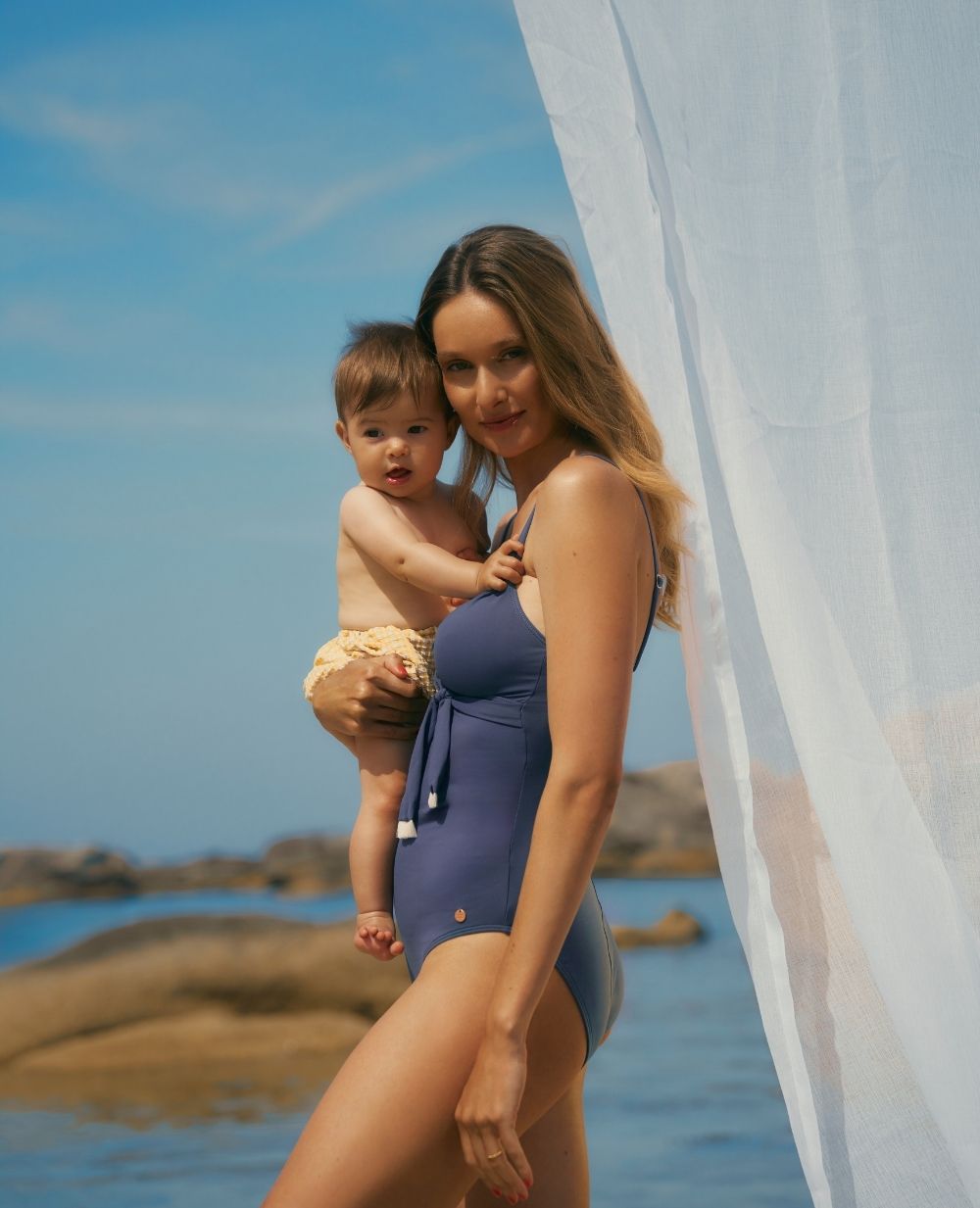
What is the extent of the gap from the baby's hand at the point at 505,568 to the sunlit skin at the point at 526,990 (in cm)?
3

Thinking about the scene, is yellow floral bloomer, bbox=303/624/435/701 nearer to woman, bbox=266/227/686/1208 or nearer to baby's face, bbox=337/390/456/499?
woman, bbox=266/227/686/1208

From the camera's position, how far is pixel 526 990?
1.56 meters

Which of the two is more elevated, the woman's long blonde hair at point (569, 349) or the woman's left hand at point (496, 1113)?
the woman's long blonde hair at point (569, 349)

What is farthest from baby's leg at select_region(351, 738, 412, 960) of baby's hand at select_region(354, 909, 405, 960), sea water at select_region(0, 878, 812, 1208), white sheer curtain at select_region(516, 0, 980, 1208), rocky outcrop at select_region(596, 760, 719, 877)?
rocky outcrop at select_region(596, 760, 719, 877)

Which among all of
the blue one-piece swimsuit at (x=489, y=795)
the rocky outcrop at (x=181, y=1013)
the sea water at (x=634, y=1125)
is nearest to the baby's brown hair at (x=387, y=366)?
the blue one-piece swimsuit at (x=489, y=795)

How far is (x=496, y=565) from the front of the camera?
179cm

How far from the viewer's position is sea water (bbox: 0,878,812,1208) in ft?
20.7

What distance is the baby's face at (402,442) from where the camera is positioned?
222 centimetres

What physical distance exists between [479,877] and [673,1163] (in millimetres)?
5885

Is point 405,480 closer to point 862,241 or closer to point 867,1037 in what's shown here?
point 862,241

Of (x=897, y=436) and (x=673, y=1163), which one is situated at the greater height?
(x=897, y=436)

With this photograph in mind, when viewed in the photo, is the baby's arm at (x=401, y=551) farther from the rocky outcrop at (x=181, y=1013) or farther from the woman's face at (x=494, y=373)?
the rocky outcrop at (x=181, y=1013)

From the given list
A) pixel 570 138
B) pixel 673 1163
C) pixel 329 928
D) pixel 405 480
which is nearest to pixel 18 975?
pixel 329 928

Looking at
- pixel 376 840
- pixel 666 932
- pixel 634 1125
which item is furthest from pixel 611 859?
pixel 376 840
